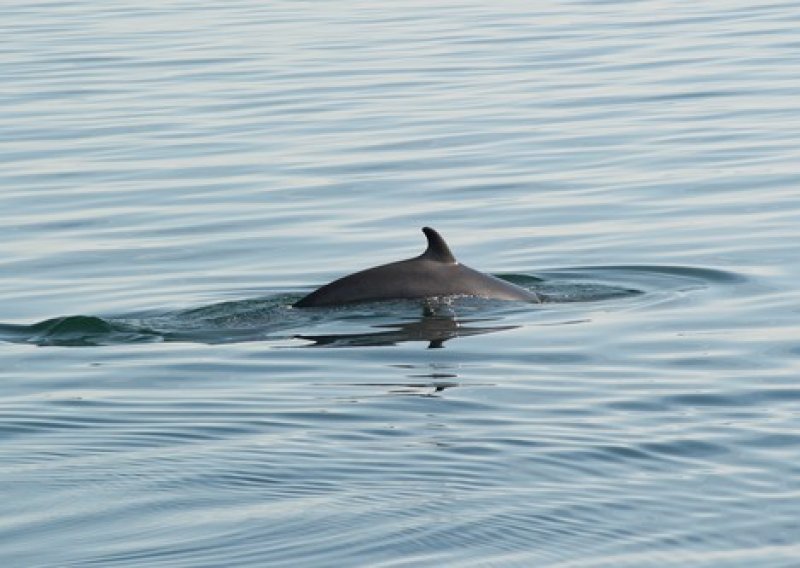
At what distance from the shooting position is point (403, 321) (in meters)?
13.8

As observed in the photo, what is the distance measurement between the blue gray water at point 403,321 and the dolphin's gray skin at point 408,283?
0.53 feet

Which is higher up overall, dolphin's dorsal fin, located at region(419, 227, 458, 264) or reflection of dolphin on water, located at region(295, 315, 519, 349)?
dolphin's dorsal fin, located at region(419, 227, 458, 264)

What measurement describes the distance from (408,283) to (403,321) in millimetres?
433

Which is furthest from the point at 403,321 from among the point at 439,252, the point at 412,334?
the point at 439,252

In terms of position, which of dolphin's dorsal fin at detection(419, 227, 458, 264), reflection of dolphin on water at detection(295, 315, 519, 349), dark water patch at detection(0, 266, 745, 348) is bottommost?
reflection of dolphin on water at detection(295, 315, 519, 349)

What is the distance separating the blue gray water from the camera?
903 centimetres

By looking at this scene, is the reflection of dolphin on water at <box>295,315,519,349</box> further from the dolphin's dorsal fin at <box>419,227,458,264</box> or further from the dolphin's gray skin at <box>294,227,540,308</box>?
the dolphin's dorsal fin at <box>419,227,458,264</box>

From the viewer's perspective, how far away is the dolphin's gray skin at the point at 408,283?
14117mm

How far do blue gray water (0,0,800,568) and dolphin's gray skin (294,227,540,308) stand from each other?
0.53 feet

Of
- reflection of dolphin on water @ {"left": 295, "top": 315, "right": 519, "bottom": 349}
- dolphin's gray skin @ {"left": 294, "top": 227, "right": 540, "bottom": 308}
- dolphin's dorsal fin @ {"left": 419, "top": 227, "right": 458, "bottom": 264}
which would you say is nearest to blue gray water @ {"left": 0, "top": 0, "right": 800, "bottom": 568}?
reflection of dolphin on water @ {"left": 295, "top": 315, "right": 519, "bottom": 349}

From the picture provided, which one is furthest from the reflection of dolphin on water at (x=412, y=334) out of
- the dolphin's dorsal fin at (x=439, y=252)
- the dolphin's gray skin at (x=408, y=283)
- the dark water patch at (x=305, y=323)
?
the dolphin's dorsal fin at (x=439, y=252)

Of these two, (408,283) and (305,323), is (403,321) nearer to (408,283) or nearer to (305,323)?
(408,283)

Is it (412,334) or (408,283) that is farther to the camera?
(408,283)

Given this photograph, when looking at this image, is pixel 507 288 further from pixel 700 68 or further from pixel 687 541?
pixel 700 68
